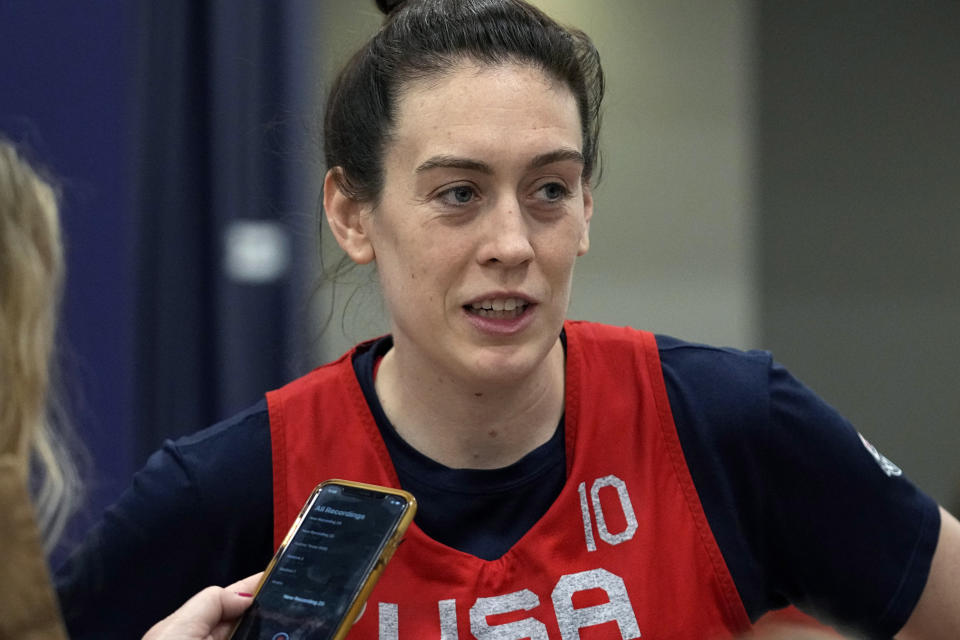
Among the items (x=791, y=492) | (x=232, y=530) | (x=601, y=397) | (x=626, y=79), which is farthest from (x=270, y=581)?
(x=626, y=79)

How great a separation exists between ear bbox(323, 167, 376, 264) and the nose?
19cm

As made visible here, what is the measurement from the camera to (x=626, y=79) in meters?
3.17

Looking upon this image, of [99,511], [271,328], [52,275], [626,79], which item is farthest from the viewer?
[626,79]

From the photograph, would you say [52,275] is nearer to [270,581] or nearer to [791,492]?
[270,581]

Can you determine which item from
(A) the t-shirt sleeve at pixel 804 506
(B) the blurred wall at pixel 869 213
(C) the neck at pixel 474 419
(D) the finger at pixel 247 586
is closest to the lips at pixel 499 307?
(C) the neck at pixel 474 419

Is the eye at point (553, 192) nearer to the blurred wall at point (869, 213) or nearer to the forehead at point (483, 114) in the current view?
the forehead at point (483, 114)

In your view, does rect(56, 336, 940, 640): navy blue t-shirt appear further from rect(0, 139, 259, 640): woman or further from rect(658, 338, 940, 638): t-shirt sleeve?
rect(0, 139, 259, 640): woman

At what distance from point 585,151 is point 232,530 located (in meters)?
0.62

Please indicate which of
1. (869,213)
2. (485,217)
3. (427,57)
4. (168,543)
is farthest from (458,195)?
(869,213)

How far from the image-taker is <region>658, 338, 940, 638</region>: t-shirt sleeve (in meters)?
1.24

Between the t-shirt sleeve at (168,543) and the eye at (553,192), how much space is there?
444 millimetres

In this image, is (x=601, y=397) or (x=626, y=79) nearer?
(x=601, y=397)

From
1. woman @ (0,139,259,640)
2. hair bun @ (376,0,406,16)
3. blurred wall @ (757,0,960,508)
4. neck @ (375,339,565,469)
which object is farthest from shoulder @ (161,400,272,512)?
blurred wall @ (757,0,960,508)

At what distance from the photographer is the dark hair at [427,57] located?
1.25 m
